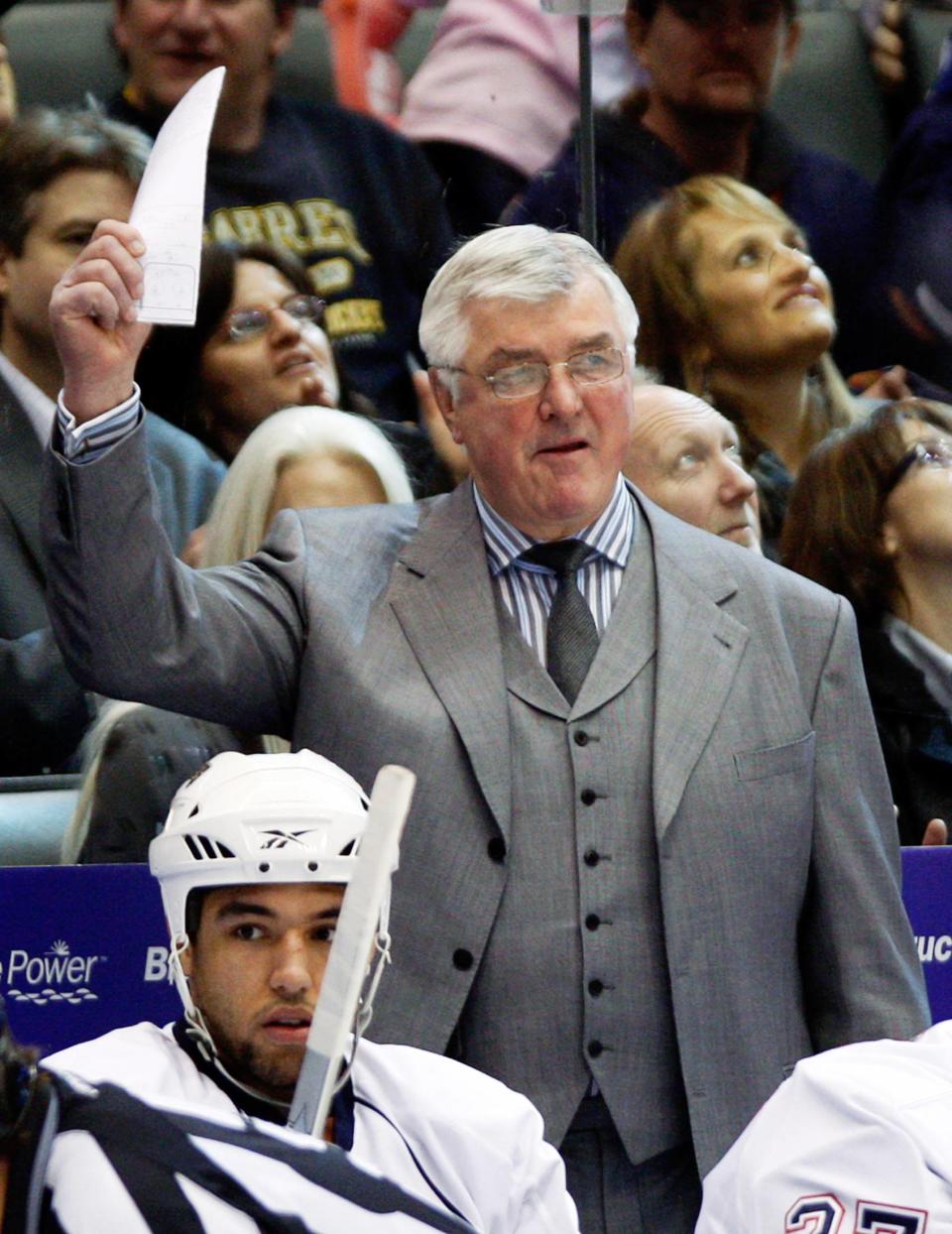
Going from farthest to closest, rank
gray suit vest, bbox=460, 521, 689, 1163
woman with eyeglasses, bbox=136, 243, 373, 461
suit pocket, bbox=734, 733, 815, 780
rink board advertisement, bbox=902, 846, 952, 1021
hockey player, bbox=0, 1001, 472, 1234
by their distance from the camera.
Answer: woman with eyeglasses, bbox=136, 243, 373, 461 → rink board advertisement, bbox=902, 846, 952, 1021 → suit pocket, bbox=734, 733, 815, 780 → gray suit vest, bbox=460, 521, 689, 1163 → hockey player, bbox=0, 1001, 472, 1234

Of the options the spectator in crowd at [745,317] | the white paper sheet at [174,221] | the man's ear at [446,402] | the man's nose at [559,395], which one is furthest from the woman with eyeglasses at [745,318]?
the white paper sheet at [174,221]

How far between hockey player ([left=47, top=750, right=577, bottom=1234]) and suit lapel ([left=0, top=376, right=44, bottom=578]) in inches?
54.5

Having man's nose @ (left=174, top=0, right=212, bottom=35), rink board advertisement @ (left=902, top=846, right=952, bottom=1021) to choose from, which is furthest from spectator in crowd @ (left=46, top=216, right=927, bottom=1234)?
man's nose @ (left=174, top=0, right=212, bottom=35)

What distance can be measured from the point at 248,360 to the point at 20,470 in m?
0.49

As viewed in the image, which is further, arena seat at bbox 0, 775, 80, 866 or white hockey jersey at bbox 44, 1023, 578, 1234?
arena seat at bbox 0, 775, 80, 866

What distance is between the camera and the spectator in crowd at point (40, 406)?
12.9 ft

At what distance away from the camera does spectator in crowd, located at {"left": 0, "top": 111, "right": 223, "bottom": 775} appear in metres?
3.93

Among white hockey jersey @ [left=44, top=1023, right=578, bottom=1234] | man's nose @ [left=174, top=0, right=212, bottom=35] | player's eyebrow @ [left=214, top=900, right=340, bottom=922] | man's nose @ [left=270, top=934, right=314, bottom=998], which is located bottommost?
white hockey jersey @ [left=44, top=1023, right=578, bottom=1234]

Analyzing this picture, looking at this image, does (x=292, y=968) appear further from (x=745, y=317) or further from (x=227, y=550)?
(x=745, y=317)

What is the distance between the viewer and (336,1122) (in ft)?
8.27

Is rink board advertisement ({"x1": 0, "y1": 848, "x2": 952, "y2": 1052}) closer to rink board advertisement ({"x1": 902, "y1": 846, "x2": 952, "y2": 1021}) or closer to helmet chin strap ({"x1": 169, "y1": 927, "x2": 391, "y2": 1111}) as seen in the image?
helmet chin strap ({"x1": 169, "y1": 927, "x2": 391, "y2": 1111})

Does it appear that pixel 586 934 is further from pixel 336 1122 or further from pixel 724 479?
pixel 724 479

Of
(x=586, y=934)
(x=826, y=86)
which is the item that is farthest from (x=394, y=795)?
(x=826, y=86)

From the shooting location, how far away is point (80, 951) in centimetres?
353
